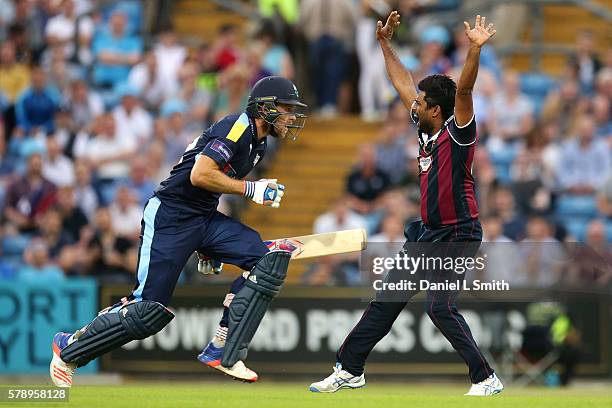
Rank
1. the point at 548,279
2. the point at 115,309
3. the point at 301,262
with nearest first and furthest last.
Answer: the point at 115,309 < the point at 548,279 < the point at 301,262

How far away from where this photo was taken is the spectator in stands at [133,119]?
61.4ft

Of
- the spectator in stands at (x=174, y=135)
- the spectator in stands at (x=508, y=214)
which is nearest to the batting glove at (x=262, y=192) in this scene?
the spectator in stands at (x=508, y=214)

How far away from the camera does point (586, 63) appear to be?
1897cm

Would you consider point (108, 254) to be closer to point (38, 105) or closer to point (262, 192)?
point (38, 105)

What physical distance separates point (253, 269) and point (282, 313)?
5.61 meters

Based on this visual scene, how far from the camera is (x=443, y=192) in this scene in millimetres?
10406

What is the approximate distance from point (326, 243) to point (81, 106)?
9.36m

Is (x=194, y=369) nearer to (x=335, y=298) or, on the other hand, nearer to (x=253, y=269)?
(x=335, y=298)

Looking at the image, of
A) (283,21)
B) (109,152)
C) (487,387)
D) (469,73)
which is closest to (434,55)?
(283,21)

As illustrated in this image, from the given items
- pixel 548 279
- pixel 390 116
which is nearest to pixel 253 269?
pixel 548 279

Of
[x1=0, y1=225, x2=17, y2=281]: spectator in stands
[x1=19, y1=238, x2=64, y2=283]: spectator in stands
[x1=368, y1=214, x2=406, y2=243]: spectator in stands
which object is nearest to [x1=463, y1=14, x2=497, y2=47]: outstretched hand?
[x1=368, y1=214, x2=406, y2=243]: spectator in stands

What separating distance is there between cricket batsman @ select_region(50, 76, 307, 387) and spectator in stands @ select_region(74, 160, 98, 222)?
7.61 meters

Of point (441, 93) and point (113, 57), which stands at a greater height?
point (113, 57)

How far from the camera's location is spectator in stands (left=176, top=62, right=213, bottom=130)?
60.5ft
